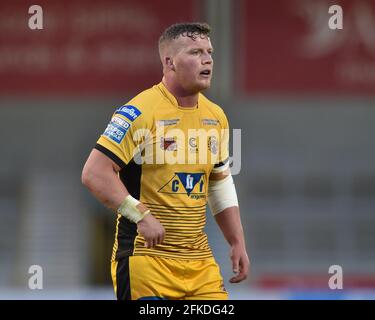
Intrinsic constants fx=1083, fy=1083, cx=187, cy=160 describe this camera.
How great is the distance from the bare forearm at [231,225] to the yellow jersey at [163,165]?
28cm

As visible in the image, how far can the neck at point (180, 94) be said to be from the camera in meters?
6.00

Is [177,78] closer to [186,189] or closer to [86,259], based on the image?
[186,189]

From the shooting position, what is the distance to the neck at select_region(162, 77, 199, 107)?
19.7 ft

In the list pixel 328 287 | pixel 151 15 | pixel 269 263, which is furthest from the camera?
pixel 269 263

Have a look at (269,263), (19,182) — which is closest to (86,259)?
(19,182)

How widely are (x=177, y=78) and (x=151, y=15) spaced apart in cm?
864

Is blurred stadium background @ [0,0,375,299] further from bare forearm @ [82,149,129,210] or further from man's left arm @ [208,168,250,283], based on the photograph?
bare forearm @ [82,149,129,210]

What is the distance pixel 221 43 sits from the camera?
14.6 meters

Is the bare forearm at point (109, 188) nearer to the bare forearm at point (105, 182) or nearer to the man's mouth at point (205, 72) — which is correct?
the bare forearm at point (105, 182)

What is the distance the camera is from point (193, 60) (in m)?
5.89
